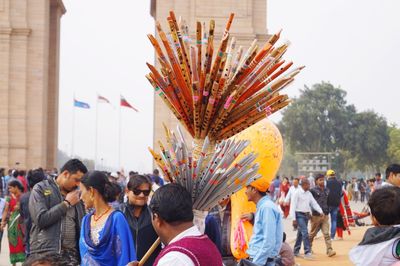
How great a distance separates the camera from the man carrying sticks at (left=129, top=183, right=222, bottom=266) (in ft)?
10.9

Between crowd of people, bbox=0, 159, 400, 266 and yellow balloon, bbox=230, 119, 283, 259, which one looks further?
yellow balloon, bbox=230, 119, 283, 259

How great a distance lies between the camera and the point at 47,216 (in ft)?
19.2

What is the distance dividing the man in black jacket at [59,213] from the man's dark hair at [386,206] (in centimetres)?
271

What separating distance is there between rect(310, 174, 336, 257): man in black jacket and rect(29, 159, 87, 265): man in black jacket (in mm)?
8623

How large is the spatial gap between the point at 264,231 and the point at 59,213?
1652 mm

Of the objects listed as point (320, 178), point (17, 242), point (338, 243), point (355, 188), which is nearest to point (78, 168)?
point (17, 242)

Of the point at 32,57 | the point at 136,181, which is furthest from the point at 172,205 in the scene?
the point at 32,57

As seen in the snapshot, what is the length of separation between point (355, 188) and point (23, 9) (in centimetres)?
2582

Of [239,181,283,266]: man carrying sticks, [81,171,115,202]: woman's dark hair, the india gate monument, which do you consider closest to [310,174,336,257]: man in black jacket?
[239,181,283,266]: man carrying sticks

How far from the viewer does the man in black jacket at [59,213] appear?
→ 5871mm

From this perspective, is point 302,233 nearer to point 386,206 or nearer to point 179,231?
point 386,206

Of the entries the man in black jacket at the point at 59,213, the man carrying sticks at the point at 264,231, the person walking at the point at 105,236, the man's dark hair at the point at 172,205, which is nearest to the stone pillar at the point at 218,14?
the man in black jacket at the point at 59,213

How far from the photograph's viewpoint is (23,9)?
98.5ft

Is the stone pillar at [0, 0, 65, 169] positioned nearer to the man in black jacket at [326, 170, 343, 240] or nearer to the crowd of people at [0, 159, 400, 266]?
the man in black jacket at [326, 170, 343, 240]
